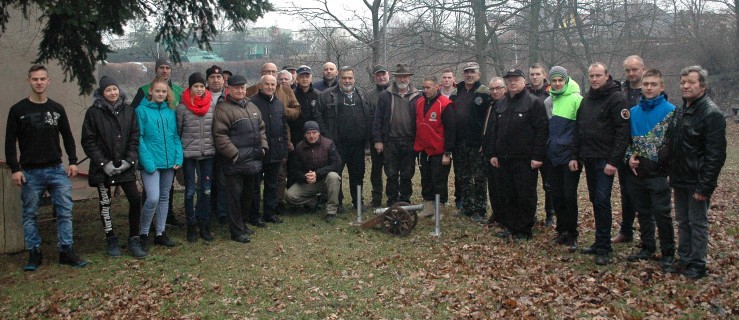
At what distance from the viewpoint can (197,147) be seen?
23.7ft

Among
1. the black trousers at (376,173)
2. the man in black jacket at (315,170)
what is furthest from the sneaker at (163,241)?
the black trousers at (376,173)

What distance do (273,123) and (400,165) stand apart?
2.00 meters

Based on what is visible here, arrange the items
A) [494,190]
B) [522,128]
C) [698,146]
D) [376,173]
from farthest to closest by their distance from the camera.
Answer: [376,173] → [494,190] → [522,128] → [698,146]

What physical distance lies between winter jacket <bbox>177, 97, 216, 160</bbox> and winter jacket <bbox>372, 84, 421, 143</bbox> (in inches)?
101

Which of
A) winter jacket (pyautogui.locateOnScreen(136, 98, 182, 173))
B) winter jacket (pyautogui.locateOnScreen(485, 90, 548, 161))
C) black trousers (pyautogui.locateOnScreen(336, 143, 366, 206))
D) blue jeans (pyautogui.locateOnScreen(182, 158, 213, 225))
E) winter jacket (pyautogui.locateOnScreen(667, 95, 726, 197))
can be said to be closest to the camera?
winter jacket (pyautogui.locateOnScreen(667, 95, 726, 197))

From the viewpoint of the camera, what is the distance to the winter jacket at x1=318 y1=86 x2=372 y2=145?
29.2ft

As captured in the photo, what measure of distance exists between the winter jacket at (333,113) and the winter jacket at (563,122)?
9.85 feet

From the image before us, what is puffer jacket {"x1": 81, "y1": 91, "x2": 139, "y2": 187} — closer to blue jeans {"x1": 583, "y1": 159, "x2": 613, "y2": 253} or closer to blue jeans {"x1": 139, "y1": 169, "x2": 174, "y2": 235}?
blue jeans {"x1": 139, "y1": 169, "x2": 174, "y2": 235}

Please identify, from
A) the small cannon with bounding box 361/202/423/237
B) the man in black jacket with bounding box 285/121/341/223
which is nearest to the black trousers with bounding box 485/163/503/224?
the small cannon with bounding box 361/202/423/237

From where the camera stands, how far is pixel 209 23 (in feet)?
25.2

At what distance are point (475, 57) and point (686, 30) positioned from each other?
15.0 metres

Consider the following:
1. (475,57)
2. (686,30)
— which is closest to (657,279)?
Answer: (475,57)

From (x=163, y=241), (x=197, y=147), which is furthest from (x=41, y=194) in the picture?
(x=197, y=147)

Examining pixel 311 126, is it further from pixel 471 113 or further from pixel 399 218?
pixel 471 113
